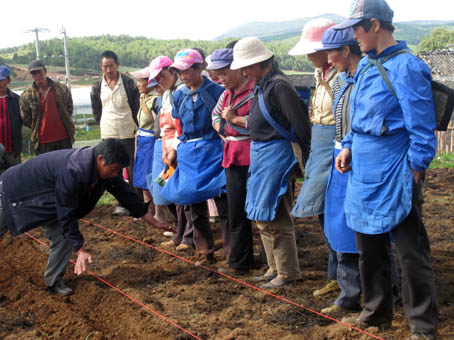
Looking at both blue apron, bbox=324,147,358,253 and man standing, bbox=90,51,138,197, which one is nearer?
blue apron, bbox=324,147,358,253

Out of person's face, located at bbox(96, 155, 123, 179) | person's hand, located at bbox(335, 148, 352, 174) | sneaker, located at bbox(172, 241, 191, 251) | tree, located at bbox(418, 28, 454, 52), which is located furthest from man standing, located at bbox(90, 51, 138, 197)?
tree, located at bbox(418, 28, 454, 52)

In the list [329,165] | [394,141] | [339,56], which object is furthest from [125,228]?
[394,141]

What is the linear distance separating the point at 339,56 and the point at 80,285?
2873 mm

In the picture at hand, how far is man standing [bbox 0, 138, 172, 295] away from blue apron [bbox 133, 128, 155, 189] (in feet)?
5.83

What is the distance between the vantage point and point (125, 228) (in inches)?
256

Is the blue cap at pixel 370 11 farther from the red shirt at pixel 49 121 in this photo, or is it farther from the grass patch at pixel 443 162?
the grass patch at pixel 443 162

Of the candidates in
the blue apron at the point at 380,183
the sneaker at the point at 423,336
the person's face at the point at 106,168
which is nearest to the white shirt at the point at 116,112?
the person's face at the point at 106,168

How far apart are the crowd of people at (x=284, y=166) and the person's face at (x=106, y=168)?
14 mm

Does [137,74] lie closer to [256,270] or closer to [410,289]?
[256,270]

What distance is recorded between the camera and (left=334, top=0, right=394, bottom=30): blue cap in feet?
9.43

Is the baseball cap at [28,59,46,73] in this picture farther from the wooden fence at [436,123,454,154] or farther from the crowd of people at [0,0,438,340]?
the wooden fence at [436,123,454,154]

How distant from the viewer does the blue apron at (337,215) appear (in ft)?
11.3

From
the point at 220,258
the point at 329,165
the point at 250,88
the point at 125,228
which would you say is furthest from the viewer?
the point at 125,228

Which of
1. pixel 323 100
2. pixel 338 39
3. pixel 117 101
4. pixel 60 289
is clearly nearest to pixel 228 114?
pixel 323 100
